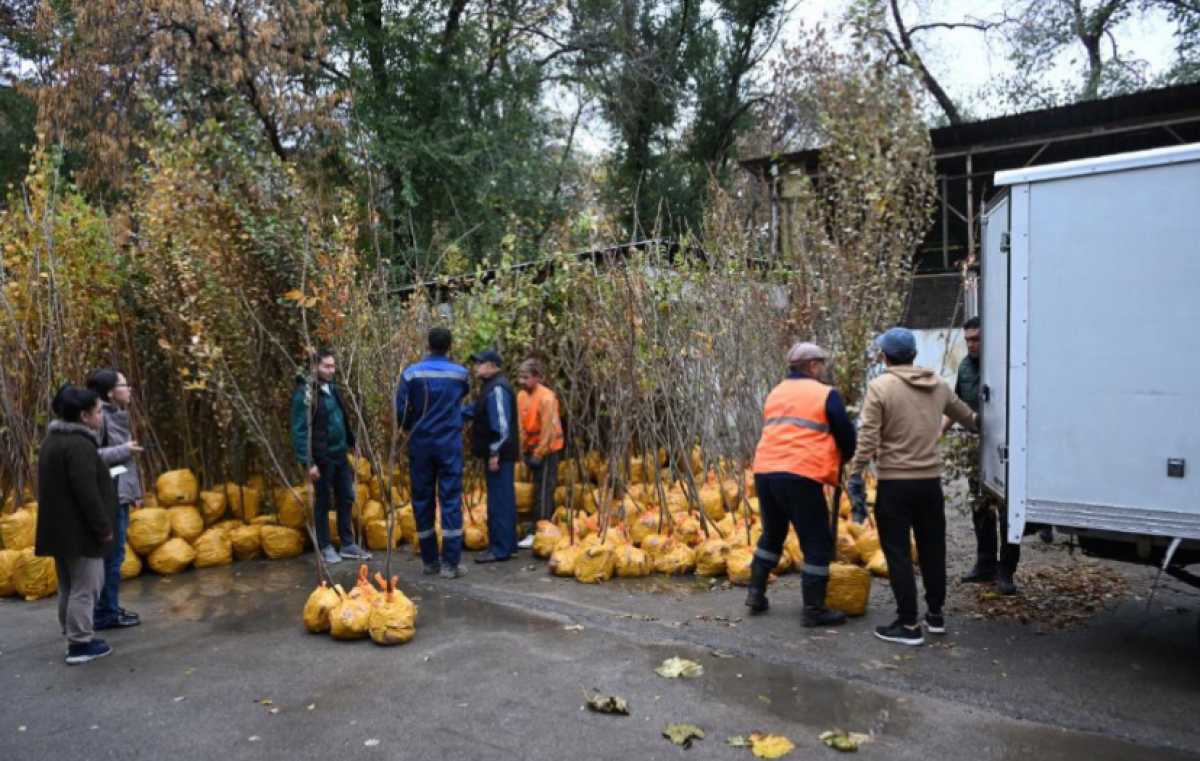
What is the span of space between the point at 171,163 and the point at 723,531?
5815 mm

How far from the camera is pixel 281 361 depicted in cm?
796

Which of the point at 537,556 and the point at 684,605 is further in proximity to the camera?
the point at 537,556

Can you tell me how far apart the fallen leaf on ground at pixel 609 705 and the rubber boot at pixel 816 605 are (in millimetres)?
1647

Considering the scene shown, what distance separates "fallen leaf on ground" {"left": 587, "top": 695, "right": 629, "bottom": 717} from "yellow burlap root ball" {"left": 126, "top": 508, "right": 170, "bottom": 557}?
469 cm

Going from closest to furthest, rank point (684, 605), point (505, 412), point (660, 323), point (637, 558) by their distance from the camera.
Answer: point (684, 605) < point (637, 558) < point (505, 412) < point (660, 323)

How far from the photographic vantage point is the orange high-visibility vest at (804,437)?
17.3 feet

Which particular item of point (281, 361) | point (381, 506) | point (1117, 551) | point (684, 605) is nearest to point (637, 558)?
point (684, 605)

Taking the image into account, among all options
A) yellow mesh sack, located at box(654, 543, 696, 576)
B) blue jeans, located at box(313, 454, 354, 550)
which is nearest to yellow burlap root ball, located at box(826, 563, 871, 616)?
yellow mesh sack, located at box(654, 543, 696, 576)

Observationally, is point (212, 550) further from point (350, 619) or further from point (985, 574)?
point (985, 574)

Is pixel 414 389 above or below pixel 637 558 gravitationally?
above

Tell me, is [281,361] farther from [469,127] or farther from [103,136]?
[469,127]

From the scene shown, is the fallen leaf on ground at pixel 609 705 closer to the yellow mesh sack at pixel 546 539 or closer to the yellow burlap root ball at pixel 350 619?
the yellow burlap root ball at pixel 350 619

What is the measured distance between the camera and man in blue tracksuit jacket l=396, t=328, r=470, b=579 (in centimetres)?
677

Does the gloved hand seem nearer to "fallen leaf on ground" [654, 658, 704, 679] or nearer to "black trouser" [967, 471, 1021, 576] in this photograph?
"black trouser" [967, 471, 1021, 576]
